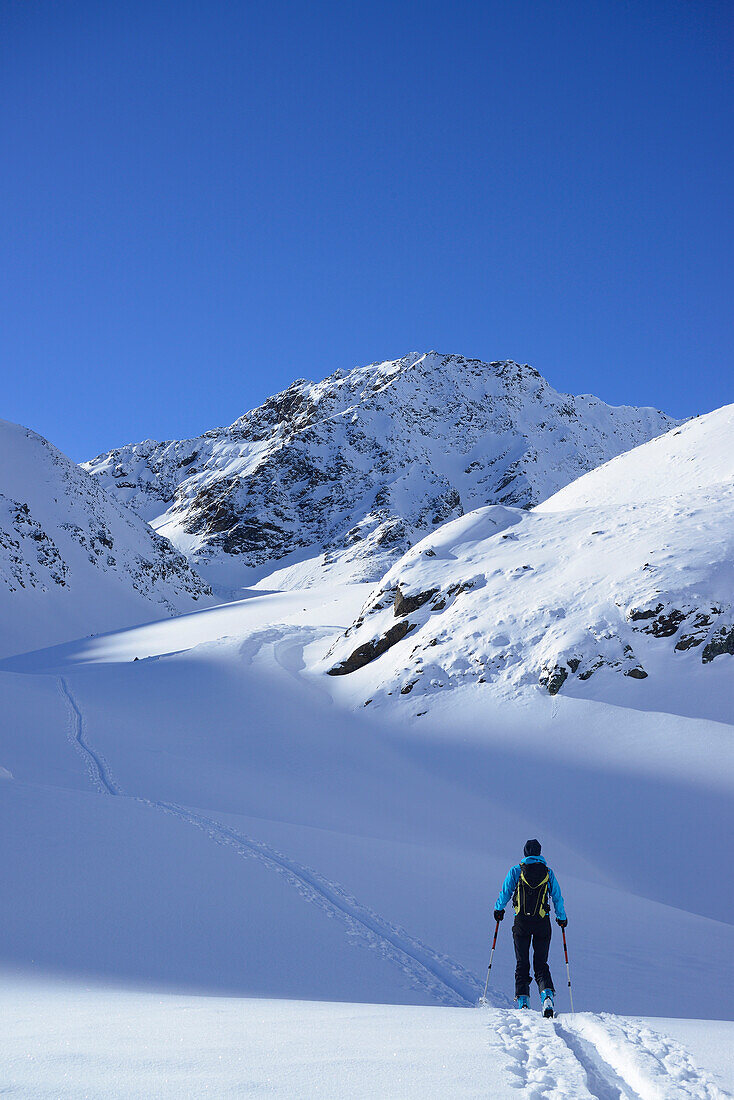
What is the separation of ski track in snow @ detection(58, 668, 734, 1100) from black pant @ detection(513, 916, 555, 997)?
52 cm

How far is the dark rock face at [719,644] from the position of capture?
52.3ft

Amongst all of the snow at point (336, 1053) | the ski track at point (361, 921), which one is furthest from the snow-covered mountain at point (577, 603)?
the snow at point (336, 1053)

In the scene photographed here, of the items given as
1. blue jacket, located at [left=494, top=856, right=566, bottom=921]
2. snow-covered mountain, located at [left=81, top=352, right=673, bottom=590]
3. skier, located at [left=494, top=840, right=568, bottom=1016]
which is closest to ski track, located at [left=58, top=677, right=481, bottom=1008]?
skier, located at [left=494, top=840, right=568, bottom=1016]

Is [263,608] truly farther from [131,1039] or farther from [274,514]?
[274,514]

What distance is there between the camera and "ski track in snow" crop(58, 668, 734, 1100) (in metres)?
3.81

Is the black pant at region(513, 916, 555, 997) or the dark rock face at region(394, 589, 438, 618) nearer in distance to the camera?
the black pant at region(513, 916, 555, 997)

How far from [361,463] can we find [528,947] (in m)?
117

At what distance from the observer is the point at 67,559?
→ 2088 inches

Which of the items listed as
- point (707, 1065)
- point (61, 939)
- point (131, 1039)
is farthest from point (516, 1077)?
point (61, 939)

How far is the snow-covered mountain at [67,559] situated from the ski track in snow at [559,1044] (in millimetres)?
40561

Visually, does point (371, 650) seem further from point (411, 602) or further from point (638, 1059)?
point (638, 1059)

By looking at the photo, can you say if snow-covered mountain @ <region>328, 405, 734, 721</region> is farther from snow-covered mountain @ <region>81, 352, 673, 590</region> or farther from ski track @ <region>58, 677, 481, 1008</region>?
snow-covered mountain @ <region>81, 352, 673, 590</region>

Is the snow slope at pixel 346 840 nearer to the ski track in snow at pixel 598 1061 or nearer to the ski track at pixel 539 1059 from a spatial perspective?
the ski track at pixel 539 1059

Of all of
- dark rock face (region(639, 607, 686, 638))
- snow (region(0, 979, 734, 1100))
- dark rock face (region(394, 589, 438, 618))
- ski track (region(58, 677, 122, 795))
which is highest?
dark rock face (region(394, 589, 438, 618))
